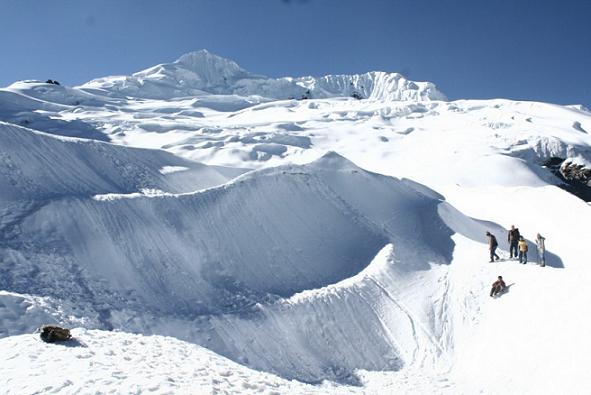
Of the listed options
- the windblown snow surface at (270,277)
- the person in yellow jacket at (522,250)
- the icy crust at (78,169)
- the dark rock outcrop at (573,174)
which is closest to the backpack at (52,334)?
the windblown snow surface at (270,277)

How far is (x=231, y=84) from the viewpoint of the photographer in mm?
113125

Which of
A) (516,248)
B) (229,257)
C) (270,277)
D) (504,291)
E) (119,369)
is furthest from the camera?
(516,248)

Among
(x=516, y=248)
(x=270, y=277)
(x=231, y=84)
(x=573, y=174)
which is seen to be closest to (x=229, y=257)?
(x=270, y=277)

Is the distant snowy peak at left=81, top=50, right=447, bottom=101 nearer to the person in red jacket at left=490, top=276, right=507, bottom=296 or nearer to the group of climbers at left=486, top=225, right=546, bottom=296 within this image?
the group of climbers at left=486, top=225, right=546, bottom=296

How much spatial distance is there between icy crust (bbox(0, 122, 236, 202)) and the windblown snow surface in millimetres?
87

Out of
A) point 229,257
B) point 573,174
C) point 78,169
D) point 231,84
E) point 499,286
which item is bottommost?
point 229,257

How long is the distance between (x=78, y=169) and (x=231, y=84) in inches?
3783

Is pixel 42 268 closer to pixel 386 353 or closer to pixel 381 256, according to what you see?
pixel 386 353

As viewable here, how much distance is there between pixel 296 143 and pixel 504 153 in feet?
51.9

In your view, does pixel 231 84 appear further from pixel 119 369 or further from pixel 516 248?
pixel 119 369

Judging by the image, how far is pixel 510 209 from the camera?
26.8 m

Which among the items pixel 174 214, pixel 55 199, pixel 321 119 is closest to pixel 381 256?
pixel 174 214

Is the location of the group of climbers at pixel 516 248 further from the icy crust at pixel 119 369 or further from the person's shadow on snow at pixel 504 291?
the icy crust at pixel 119 369

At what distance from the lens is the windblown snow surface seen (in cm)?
1145
